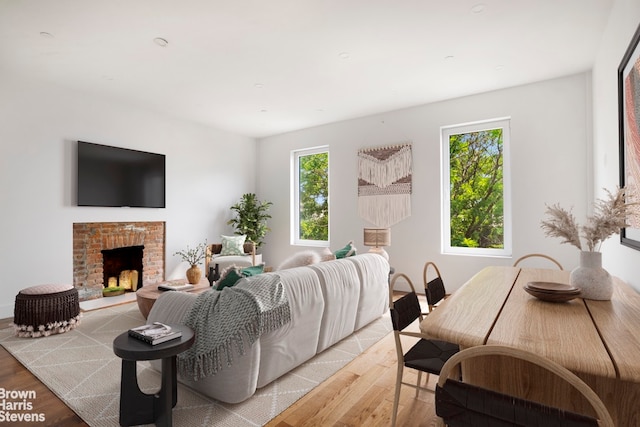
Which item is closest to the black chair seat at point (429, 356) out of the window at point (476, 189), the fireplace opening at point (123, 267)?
the window at point (476, 189)

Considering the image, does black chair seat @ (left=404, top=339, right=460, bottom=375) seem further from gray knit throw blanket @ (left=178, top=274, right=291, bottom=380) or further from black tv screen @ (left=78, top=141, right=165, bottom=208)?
black tv screen @ (left=78, top=141, right=165, bottom=208)

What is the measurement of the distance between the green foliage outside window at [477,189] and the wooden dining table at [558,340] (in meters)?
3.15

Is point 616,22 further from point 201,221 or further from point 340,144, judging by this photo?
point 201,221

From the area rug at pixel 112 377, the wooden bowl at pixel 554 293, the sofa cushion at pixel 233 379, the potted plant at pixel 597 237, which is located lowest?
the area rug at pixel 112 377

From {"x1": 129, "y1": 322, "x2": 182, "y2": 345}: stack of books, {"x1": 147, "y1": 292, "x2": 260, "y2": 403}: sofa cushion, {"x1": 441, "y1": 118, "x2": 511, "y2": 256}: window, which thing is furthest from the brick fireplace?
{"x1": 441, "y1": 118, "x2": 511, "y2": 256}: window

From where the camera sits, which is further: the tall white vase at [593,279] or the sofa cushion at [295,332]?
the sofa cushion at [295,332]

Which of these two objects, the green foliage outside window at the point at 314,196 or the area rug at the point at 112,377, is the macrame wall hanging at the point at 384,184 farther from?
the area rug at the point at 112,377

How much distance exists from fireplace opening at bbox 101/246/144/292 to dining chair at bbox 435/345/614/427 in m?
5.05

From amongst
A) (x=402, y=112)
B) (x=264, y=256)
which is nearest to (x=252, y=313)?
(x=402, y=112)

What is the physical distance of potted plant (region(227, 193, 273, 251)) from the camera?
6.19 metres

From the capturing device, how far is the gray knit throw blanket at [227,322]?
1904mm

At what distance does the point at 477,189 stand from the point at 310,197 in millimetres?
2944

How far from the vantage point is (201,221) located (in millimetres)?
5871

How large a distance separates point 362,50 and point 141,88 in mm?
2863
